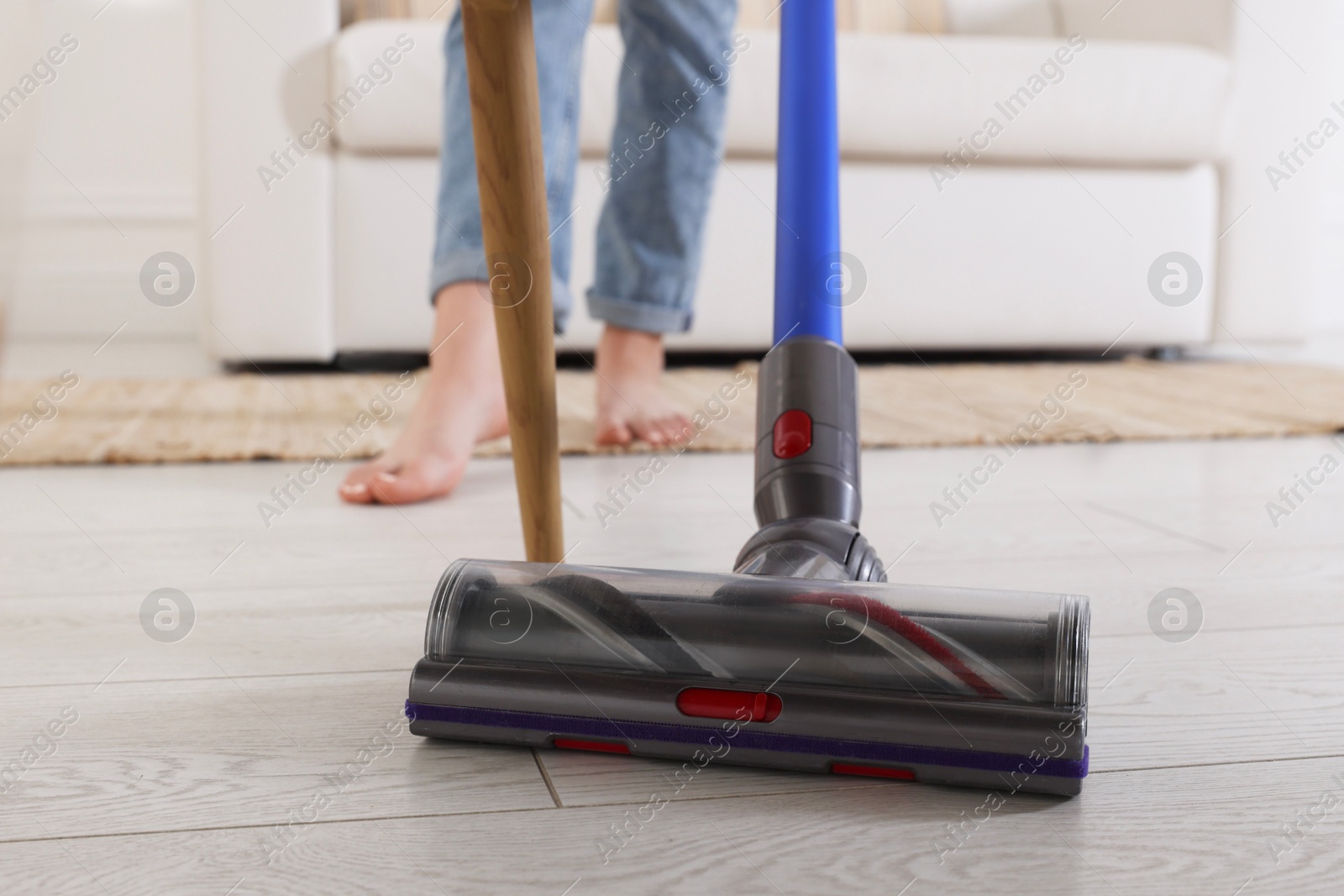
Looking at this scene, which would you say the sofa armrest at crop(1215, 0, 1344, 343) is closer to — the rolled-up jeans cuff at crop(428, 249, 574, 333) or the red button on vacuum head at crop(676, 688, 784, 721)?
the rolled-up jeans cuff at crop(428, 249, 574, 333)

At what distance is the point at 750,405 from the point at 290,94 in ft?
3.01

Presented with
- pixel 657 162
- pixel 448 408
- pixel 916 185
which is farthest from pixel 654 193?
pixel 916 185

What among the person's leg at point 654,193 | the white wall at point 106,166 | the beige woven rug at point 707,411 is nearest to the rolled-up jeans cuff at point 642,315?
the person's leg at point 654,193

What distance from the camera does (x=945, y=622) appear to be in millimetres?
427

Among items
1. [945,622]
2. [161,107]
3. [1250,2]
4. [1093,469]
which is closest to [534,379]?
[945,622]

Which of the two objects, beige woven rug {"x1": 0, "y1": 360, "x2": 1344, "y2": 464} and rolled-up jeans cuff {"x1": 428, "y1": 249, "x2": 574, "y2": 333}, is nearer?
rolled-up jeans cuff {"x1": 428, "y1": 249, "x2": 574, "y2": 333}

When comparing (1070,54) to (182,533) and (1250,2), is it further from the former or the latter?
(182,533)

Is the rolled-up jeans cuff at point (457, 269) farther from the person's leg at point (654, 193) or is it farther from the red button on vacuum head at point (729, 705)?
the red button on vacuum head at point (729, 705)

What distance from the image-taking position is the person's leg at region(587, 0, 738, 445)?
1167 mm

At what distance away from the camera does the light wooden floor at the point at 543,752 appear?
37cm

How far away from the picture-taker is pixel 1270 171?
7.36 ft

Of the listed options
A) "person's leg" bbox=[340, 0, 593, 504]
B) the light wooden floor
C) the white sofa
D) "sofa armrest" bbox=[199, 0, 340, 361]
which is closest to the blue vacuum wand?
the light wooden floor

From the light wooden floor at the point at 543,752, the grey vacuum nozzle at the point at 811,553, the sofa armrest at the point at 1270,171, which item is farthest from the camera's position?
the sofa armrest at the point at 1270,171

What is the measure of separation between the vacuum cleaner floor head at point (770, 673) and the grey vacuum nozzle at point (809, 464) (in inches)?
3.1
